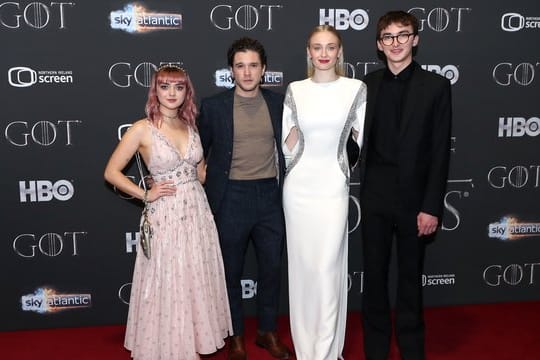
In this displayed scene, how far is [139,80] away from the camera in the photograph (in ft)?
11.9

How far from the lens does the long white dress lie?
296 cm

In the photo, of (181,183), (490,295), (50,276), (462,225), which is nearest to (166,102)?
(181,183)

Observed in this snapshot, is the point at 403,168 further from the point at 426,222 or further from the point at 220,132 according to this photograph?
the point at 220,132

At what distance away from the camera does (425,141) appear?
9.57 feet

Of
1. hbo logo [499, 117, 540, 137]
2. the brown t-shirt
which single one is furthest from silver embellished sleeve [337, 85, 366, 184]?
hbo logo [499, 117, 540, 137]

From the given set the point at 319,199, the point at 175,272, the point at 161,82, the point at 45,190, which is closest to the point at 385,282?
the point at 319,199

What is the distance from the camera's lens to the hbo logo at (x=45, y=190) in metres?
3.65

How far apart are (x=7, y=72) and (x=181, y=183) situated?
1453 millimetres

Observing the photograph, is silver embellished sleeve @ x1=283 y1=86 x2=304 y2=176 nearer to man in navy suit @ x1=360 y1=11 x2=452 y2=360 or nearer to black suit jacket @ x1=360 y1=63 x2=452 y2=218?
man in navy suit @ x1=360 y1=11 x2=452 y2=360

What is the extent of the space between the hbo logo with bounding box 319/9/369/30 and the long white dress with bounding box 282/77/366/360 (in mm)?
878

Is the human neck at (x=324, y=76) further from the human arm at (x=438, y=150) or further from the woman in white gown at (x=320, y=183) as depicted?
the human arm at (x=438, y=150)

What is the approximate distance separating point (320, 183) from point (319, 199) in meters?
0.09

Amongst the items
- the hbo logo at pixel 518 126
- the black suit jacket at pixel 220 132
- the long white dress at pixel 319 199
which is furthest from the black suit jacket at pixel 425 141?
the hbo logo at pixel 518 126

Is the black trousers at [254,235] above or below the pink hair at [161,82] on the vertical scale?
below
